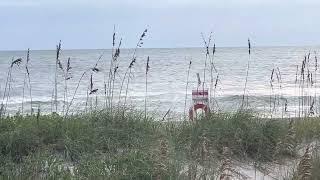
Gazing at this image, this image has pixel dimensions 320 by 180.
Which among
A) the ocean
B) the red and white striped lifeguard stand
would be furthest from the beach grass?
the ocean

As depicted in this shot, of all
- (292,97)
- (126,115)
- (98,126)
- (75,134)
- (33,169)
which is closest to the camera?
(33,169)

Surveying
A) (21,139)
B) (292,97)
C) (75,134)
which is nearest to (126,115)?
(75,134)

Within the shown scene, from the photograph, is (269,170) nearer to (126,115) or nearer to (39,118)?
(126,115)

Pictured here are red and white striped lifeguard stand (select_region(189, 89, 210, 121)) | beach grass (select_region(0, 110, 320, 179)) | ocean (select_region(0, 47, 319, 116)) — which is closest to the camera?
beach grass (select_region(0, 110, 320, 179))

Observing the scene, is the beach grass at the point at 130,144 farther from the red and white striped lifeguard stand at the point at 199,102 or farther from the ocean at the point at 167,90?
the ocean at the point at 167,90

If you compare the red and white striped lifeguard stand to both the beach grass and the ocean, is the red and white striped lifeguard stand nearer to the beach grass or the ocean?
the ocean

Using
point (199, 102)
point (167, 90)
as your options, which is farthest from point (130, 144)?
point (167, 90)

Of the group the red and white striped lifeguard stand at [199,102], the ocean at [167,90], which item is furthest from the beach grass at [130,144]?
the ocean at [167,90]

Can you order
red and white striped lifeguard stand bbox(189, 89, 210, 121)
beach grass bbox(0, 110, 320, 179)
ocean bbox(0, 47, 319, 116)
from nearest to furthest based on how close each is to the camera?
beach grass bbox(0, 110, 320, 179)
red and white striped lifeguard stand bbox(189, 89, 210, 121)
ocean bbox(0, 47, 319, 116)

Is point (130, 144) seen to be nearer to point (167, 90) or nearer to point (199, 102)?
point (199, 102)

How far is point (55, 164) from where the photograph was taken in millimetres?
5230

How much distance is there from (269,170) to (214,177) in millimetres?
1350

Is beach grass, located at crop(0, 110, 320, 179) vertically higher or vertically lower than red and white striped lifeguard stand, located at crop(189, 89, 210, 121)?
lower

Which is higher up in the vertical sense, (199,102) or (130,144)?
(199,102)
